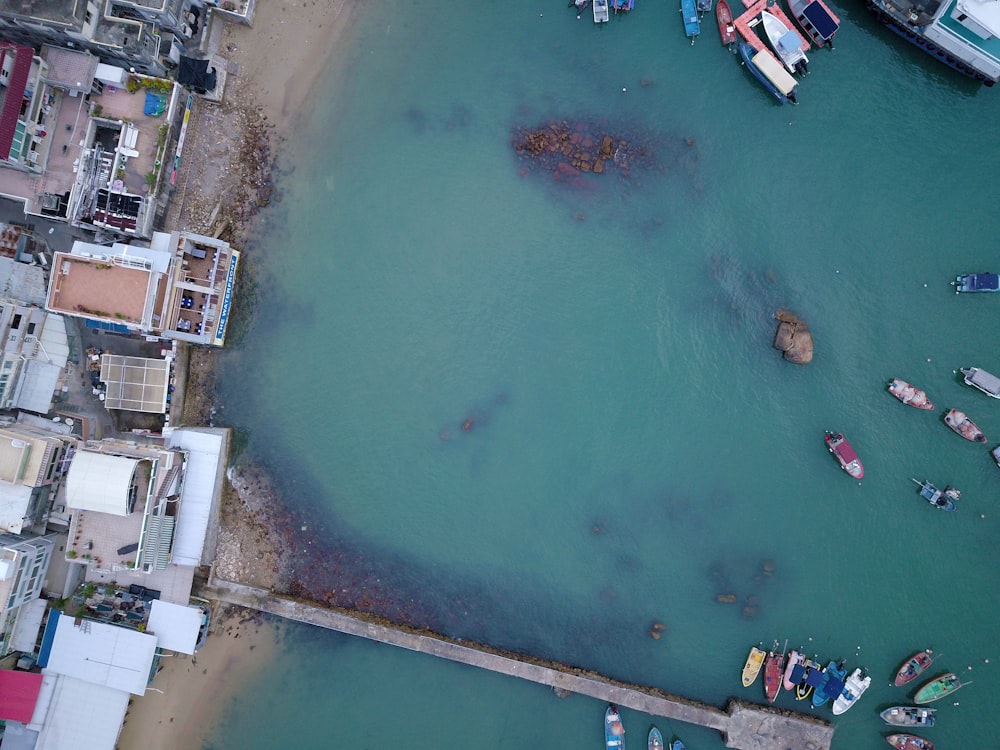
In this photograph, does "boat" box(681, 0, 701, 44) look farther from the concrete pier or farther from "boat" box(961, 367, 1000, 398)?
the concrete pier

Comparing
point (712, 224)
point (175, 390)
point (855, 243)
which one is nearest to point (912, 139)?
point (855, 243)

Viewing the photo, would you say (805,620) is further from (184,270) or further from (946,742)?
(184,270)

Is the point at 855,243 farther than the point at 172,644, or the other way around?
the point at 855,243

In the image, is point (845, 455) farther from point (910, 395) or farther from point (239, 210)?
point (239, 210)

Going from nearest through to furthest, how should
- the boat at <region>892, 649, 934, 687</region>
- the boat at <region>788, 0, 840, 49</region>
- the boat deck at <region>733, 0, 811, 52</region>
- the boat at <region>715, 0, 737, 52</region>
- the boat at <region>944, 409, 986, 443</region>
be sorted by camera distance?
the boat at <region>892, 649, 934, 687</region> → the boat at <region>944, 409, 986, 443</region> → the boat at <region>788, 0, 840, 49</region> → the boat deck at <region>733, 0, 811, 52</region> → the boat at <region>715, 0, 737, 52</region>

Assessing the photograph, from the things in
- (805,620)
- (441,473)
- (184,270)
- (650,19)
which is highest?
(650,19)

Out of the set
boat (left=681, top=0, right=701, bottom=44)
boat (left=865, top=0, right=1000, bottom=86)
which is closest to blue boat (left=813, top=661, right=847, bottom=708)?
boat (left=865, top=0, right=1000, bottom=86)

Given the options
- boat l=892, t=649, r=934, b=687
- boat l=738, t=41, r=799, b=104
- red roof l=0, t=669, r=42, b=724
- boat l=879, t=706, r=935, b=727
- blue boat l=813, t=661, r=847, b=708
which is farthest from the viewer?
→ boat l=738, t=41, r=799, b=104

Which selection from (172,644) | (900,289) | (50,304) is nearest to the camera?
(50,304)

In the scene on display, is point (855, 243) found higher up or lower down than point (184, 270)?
higher up
